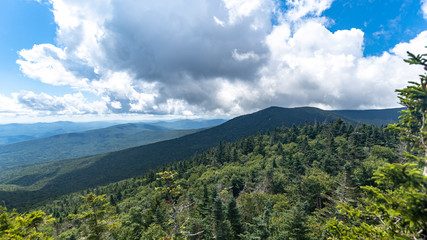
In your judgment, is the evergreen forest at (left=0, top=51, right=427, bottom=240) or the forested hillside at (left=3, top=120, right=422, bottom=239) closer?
the evergreen forest at (left=0, top=51, right=427, bottom=240)

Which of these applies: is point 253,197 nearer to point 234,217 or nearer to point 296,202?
point 296,202

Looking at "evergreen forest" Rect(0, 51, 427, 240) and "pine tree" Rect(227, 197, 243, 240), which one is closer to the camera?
"evergreen forest" Rect(0, 51, 427, 240)

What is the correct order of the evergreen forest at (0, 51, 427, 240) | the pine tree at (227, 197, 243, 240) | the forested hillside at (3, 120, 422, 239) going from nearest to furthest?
the evergreen forest at (0, 51, 427, 240), the forested hillside at (3, 120, 422, 239), the pine tree at (227, 197, 243, 240)

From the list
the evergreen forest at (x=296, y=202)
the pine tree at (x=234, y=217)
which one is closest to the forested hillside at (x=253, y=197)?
the pine tree at (x=234, y=217)

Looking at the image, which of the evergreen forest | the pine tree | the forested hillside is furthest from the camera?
the pine tree

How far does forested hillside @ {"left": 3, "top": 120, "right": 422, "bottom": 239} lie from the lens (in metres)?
25.1

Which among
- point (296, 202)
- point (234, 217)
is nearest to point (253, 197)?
point (296, 202)

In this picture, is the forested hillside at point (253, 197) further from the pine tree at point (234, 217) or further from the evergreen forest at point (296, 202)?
the evergreen forest at point (296, 202)

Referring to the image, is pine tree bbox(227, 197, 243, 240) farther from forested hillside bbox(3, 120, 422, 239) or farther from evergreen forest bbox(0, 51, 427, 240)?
evergreen forest bbox(0, 51, 427, 240)

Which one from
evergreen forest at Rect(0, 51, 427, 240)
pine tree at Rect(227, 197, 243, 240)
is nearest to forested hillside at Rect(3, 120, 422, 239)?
pine tree at Rect(227, 197, 243, 240)

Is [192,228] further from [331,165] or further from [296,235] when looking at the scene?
[331,165]

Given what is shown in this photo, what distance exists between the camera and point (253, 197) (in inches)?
2254

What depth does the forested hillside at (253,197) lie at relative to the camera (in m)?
25.1

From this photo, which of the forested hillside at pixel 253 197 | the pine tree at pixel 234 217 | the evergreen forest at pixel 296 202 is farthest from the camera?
the pine tree at pixel 234 217
